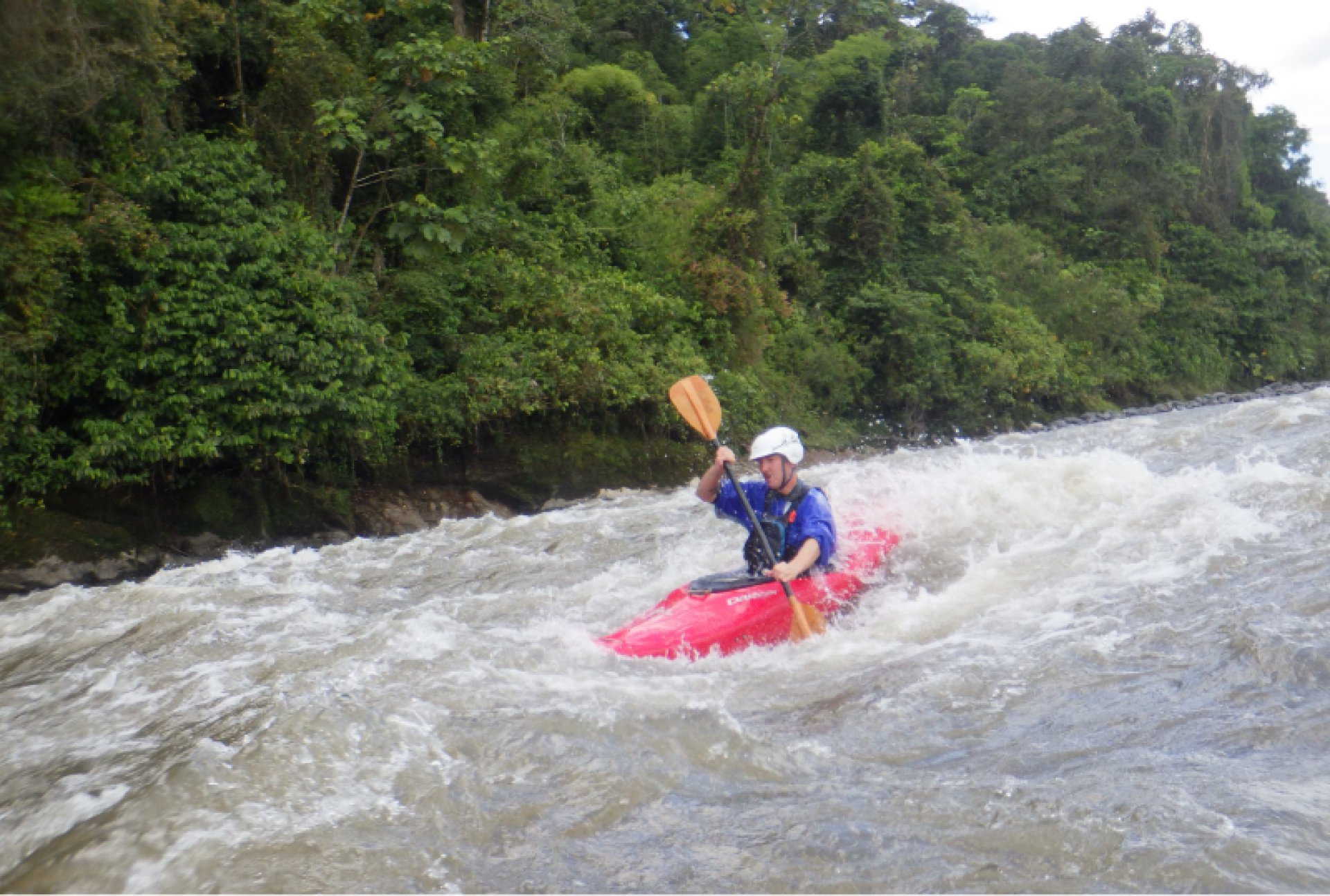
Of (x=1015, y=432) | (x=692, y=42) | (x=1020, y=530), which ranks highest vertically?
(x=692, y=42)

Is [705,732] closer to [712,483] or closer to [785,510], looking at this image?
[785,510]

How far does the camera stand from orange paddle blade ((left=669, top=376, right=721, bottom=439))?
7.16 metres

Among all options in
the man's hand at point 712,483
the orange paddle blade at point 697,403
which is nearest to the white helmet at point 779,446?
the man's hand at point 712,483

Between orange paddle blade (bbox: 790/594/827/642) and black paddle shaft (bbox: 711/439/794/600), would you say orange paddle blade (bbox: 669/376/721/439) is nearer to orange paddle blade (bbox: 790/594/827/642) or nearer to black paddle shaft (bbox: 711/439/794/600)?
black paddle shaft (bbox: 711/439/794/600)

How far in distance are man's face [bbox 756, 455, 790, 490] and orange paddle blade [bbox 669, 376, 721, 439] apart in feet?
4.25

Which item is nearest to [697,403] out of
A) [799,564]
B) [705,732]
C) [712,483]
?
[712,483]

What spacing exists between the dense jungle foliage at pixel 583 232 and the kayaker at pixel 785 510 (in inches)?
204

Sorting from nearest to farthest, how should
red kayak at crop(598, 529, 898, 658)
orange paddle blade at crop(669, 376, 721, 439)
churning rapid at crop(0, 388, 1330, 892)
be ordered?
churning rapid at crop(0, 388, 1330, 892) → red kayak at crop(598, 529, 898, 658) → orange paddle blade at crop(669, 376, 721, 439)

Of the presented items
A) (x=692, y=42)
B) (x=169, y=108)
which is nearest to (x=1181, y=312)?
(x=692, y=42)

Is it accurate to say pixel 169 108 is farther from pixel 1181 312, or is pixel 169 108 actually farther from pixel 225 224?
pixel 1181 312

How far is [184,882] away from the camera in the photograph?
9.05ft

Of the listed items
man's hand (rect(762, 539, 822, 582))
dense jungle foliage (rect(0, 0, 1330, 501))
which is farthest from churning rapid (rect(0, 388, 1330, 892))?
dense jungle foliage (rect(0, 0, 1330, 501))

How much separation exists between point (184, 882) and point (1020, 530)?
6.21 meters

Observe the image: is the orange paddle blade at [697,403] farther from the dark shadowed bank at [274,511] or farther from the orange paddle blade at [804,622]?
the dark shadowed bank at [274,511]
